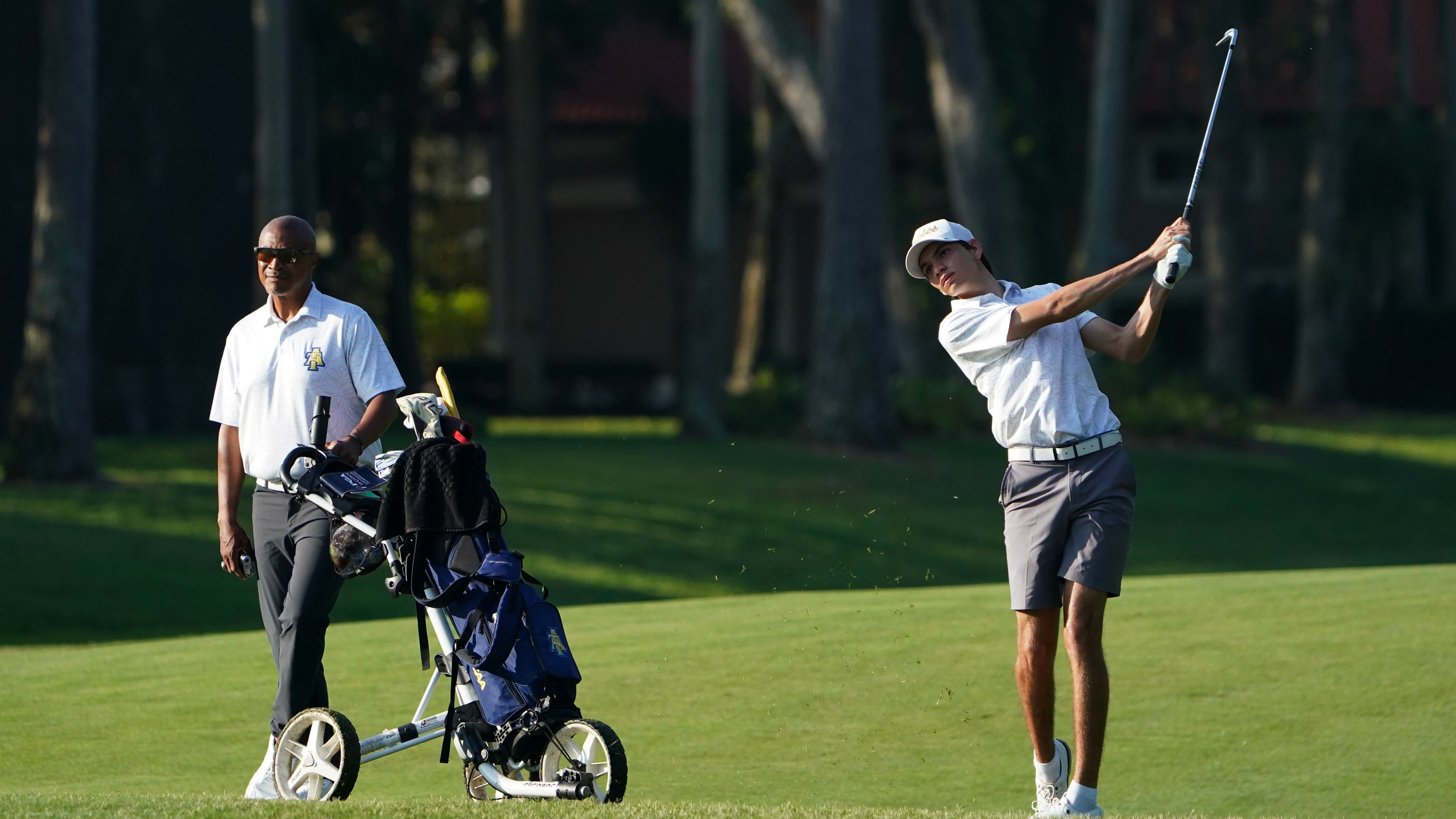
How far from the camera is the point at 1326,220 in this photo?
108 ft

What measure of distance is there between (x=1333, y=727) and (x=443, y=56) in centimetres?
2977

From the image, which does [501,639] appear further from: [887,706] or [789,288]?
[789,288]

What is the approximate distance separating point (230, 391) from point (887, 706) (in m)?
3.53

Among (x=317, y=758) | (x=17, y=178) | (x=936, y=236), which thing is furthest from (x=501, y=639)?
(x=17, y=178)

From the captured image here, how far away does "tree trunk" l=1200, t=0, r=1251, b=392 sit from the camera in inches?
1275

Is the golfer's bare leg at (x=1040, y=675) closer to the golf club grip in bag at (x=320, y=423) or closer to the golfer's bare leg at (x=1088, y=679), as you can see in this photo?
the golfer's bare leg at (x=1088, y=679)

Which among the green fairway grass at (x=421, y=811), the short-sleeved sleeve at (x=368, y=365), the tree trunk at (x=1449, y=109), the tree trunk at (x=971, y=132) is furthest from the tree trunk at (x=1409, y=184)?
the short-sleeved sleeve at (x=368, y=365)

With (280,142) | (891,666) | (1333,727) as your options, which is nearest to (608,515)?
(280,142)

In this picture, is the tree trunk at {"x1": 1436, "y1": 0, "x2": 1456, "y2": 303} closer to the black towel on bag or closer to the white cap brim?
the white cap brim

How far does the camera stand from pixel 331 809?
244 inches

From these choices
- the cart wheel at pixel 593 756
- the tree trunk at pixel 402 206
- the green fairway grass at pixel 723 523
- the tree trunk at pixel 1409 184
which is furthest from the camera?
the tree trunk at pixel 1409 184

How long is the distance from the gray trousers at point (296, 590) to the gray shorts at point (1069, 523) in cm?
238

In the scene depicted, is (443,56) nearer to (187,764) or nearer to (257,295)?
(257,295)

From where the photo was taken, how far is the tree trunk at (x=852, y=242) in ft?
75.3
